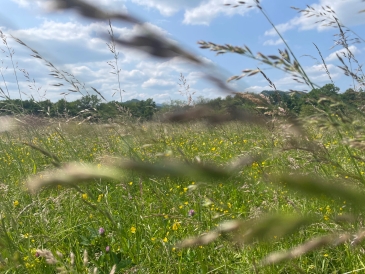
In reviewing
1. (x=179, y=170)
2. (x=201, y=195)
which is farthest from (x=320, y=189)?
(x=201, y=195)

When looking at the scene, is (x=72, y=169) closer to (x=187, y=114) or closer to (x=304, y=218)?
(x=187, y=114)

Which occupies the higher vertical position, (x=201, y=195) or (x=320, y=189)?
(x=320, y=189)

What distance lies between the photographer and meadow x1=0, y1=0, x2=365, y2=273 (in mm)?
480

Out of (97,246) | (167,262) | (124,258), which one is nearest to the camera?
(167,262)

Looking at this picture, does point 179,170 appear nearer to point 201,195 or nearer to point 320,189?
point 320,189

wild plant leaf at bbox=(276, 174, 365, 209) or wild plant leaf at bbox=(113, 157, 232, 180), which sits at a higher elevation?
wild plant leaf at bbox=(113, 157, 232, 180)

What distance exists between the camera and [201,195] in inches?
99.0

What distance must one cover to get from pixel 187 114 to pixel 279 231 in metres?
0.18

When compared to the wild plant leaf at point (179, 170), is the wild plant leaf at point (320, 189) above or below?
below

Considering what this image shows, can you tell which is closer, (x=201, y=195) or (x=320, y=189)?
(x=320, y=189)

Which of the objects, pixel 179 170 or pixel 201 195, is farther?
pixel 201 195

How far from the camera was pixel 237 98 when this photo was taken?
0.61 metres

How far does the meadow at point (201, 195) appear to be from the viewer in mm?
480

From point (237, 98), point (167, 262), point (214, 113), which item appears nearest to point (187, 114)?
point (214, 113)
